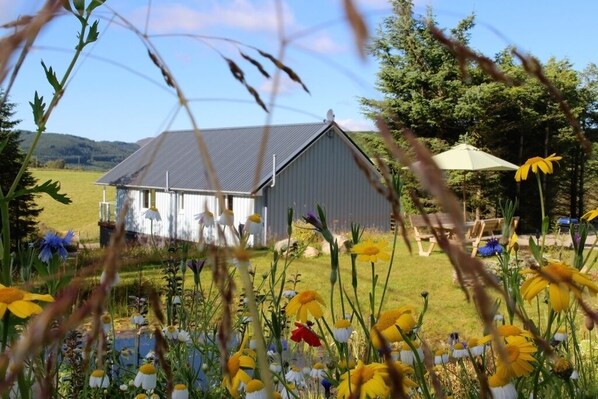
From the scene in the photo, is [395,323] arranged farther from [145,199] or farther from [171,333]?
[145,199]

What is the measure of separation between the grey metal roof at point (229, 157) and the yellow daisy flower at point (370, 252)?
15473 mm

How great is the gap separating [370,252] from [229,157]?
18.8m

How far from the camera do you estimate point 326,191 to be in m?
19.7

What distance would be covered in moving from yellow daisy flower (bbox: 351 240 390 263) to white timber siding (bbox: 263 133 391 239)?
16.4 meters

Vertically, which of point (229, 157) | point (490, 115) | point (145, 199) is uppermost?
point (490, 115)

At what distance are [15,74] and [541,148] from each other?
25478 mm

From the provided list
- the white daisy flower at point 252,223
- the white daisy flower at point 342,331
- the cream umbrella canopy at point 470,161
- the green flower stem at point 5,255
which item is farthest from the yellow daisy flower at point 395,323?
the cream umbrella canopy at point 470,161

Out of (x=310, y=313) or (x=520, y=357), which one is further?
(x=310, y=313)

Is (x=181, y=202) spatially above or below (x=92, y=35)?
above

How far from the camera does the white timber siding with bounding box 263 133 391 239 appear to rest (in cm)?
1822

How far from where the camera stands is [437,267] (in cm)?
1175

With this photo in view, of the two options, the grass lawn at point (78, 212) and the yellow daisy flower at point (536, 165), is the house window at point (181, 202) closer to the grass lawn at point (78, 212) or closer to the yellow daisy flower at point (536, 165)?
the grass lawn at point (78, 212)

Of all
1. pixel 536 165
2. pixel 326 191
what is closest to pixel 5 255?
pixel 536 165

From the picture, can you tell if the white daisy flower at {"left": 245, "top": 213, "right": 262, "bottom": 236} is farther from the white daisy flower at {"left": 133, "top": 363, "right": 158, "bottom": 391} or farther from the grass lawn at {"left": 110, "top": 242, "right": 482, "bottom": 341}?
the grass lawn at {"left": 110, "top": 242, "right": 482, "bottom": 341}
